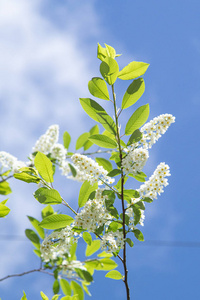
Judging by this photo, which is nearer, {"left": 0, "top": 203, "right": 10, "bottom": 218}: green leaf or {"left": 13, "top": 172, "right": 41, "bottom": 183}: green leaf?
{"left": 0, "top": 203, "right": 10, "bottom": 218}: green leaf

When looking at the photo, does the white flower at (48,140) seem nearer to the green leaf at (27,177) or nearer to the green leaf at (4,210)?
the green leaf at (27,177)

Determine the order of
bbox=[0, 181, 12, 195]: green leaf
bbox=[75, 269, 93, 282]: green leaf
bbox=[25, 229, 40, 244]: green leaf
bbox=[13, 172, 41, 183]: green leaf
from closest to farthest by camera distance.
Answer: bbox=[13, 172, 41, 183]: green leaf
bbox=[75, 269, 93, 282]: green leaf
bbox=[25, 229, 40, 244]: green leaf
bbox=[0, 181, 12, 195]: green leaf

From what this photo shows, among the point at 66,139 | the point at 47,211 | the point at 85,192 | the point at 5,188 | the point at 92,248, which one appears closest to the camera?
the point at 85,192

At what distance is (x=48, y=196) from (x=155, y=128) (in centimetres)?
61

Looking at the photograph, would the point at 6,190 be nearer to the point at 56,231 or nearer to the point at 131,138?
the point at 56,231

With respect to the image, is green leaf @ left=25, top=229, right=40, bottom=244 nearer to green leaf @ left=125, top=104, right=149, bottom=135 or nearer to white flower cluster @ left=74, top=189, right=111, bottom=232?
white flower cluster @ left=74, top=189, right=111, bottom=232

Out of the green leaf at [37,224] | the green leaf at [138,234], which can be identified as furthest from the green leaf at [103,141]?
the green leaf at [37,224]

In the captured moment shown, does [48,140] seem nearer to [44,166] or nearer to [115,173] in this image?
[44,166]

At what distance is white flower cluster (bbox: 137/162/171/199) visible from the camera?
1.63m

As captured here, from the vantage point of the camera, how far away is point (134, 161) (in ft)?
4.94

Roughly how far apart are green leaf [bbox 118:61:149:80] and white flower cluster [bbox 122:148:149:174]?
360mm

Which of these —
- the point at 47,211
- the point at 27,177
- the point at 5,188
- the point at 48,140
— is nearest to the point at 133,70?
the point at 27,177

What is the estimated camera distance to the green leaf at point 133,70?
5.19 feet

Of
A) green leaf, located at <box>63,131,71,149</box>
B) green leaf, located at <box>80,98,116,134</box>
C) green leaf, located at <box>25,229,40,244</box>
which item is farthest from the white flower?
green leaf, located at <box>80,98,116,134</box>
